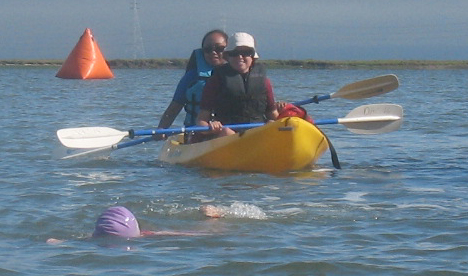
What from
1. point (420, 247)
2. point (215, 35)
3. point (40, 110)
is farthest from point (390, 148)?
point (40, 110)

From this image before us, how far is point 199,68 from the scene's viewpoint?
8609 millimetres

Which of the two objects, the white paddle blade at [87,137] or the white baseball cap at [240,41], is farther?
the white paddle blade at [87,137]

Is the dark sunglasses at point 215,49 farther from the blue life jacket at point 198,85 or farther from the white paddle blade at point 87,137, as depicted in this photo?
the white paddle blade at point 87,137

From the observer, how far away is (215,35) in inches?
334

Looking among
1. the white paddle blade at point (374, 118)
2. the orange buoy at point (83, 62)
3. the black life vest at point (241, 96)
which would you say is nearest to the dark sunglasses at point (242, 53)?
the black life vest at point (241, 96)

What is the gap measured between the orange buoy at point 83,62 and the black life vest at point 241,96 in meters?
26.1

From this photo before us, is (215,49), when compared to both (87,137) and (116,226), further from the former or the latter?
(116,226)

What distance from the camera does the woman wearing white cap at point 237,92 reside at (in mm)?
7789

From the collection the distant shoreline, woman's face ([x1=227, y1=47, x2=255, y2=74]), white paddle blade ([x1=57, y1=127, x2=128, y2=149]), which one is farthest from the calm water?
the distant shoreline

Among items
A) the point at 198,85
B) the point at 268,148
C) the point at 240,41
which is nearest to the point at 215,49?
the point at 198,85

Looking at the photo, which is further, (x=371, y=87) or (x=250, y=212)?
(x=371, y=87)

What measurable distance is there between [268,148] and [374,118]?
1483mm

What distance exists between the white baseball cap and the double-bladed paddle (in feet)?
2.17

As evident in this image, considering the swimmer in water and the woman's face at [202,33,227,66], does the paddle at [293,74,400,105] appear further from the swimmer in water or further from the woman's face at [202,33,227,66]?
the swimmer in water
